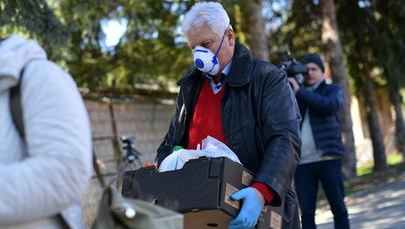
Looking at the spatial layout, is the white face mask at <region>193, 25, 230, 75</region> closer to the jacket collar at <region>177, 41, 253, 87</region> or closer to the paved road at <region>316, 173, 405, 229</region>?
the jacket collar at <region>177, 41, 253, 87</region>

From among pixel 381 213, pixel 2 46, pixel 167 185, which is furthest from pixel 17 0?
pixel 2 46

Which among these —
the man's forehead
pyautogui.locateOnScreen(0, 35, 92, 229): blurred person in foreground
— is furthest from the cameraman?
pyautogui.locateOnScreen(0, 35, 92, 229): blurred person in foreground

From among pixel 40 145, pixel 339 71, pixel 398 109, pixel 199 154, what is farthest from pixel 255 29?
pixel 40 145

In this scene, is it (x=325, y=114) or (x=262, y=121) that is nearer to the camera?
(x=262, y=121)

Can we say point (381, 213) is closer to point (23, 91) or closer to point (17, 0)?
point (17, 0)

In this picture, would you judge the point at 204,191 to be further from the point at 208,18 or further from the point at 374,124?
the point at 374,124

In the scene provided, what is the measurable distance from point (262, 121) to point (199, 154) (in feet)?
1.33

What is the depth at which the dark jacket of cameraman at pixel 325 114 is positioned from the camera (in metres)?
5.86

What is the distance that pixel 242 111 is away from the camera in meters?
3.25

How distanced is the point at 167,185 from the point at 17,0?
22.1 ft

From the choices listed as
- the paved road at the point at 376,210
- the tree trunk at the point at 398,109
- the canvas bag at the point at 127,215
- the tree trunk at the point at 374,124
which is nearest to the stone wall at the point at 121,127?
the paved road at the point at 376,210

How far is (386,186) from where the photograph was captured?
12.1 m

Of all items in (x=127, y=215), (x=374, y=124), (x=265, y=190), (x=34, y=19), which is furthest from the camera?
(x=374, y=124)

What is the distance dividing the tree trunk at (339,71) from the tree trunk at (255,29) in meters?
3.18
